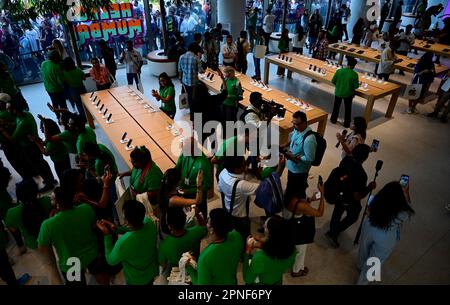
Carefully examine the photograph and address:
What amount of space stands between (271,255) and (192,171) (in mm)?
1401

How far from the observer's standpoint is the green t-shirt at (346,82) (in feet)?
20.7

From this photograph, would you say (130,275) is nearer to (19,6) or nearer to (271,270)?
(271,270)

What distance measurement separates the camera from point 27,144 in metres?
4.54

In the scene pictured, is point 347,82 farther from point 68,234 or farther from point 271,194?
point 68,234

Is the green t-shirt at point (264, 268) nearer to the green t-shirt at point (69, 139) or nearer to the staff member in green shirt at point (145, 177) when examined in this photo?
the staff member in green shirt at point (145, 177)

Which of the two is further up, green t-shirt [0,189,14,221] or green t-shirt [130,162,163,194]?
green t-shirt [130,162,163,194]

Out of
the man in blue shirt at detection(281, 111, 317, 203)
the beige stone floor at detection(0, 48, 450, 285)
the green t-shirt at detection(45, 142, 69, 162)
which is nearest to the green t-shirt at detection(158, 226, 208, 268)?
the beige stone floor at detection(0, 48, 450, 285)

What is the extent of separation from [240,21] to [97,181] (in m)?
9.10

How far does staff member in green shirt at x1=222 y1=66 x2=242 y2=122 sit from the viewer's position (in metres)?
5.73

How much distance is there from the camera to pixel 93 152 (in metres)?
3.45

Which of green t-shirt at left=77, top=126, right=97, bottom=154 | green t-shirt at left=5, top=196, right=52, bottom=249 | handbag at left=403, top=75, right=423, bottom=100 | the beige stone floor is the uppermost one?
green t-shirt at left=77, top=126, right=97, bottom=154

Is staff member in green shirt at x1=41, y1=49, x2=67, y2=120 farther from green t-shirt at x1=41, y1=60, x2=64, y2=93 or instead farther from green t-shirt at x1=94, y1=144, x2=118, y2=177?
green t-shirt at x1=94, y1=144, x2=118, y2=177

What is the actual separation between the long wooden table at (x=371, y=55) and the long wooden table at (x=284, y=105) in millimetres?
3815

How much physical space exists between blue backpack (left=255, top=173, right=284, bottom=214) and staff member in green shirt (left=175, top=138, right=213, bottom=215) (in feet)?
2.10
